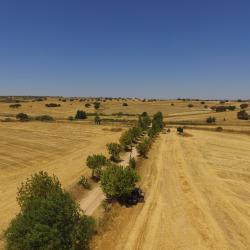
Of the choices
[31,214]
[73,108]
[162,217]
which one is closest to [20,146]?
[162,217]

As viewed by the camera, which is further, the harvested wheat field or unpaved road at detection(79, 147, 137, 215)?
the harvested wheat field

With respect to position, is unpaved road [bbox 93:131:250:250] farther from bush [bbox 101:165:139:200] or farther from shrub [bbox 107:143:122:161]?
shrub [bbox 107:143:122:161]

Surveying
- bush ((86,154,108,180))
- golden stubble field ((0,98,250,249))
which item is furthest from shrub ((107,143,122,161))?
bush ((86,154,108,180))

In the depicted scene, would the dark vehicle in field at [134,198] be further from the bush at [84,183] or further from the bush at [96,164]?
the bush at [96,164]

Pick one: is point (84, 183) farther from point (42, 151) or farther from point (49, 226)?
point (42, 151)

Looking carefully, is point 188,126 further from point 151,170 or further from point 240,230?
point 240,230

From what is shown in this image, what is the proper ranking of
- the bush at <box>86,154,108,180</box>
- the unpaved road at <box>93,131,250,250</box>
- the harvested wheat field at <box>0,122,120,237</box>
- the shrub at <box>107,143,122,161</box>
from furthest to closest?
the shrub at <box>107,143,122,161</box> < the bush at <box>86,154,108,180</box> < the harvested wheat field at <box>0,122,120,237</box> < the unpaved road at <box>93,131,250,250</box>

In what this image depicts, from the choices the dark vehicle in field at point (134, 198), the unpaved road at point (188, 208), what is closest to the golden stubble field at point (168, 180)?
the unpaved road at point (188, 208)
